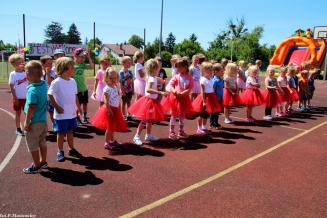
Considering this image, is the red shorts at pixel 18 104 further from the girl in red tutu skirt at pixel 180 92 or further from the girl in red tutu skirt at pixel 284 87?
the girl in red tutu skirt at pixel 284 87

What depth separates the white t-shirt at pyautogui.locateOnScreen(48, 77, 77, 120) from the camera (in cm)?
512

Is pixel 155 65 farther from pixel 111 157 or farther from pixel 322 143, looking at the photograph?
pixel 322 143

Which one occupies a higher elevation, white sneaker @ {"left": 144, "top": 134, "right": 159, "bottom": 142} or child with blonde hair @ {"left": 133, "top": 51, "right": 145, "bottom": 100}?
child with blonde hair @ {"left": 133, "top": 51, "right": 145, "bottom": 100}

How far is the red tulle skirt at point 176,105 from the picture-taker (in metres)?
6.89

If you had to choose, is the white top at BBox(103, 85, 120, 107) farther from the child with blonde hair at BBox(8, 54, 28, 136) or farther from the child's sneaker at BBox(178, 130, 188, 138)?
the child with blonde hair at BBox(8, 54, 28, 136)

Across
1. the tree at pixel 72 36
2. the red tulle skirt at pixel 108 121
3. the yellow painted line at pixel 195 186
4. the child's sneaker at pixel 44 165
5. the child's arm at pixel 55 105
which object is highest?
the tree at pixel 72 36

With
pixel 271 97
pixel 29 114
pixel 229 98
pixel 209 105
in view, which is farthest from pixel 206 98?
pixel 29 114

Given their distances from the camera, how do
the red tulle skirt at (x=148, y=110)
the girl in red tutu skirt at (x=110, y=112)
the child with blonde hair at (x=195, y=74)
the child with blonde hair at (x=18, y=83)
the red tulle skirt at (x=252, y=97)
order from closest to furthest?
the girl in red tutu skirt at (x=110, y=112) → the red tulle skirt at (x=148, y=110) → the child with blonde hair at (x=18, y=83) → the red tulle skirt at (x=252, y=97) → the child with blonde hair at (x=195, y=74)

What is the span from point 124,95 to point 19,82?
2887mm

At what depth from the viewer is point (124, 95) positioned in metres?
8.62

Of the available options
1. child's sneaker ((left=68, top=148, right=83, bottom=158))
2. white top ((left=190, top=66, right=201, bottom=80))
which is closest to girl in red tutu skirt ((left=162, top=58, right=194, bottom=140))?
child's sneaker ((left=68, top=148, right=83, bottom=158))

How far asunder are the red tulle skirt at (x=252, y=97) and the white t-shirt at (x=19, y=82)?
6227mm

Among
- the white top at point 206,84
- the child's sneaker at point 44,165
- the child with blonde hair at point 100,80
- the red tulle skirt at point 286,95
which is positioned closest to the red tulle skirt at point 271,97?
the red tulle skirt at point 286,95

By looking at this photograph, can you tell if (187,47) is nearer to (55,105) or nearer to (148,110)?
(148,110)
